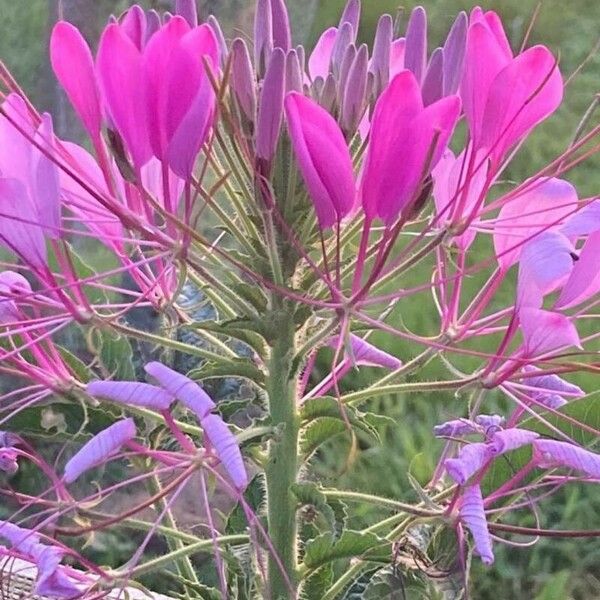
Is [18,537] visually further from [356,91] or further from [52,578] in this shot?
[356,91]

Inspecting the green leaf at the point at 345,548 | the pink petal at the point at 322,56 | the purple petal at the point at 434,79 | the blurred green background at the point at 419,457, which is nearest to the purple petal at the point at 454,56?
the purple petal at the point at 434,79

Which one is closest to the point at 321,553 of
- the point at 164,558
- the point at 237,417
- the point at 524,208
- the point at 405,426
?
the point at 164,558

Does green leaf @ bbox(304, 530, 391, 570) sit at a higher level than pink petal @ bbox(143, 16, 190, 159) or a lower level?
lower

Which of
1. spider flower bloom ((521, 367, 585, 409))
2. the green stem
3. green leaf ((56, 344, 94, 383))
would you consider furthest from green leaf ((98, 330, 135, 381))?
spider flower bloom ((521, 367, 585, 409))

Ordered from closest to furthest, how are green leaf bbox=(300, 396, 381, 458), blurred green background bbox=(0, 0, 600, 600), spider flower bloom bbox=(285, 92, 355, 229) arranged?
1. spider flower bloom bbox=(285, 92, 355, 229)
2. green leaf bbox=(300, 396, 381, 458)
3. blurred green background bbox=(0, 0, 600, 600)

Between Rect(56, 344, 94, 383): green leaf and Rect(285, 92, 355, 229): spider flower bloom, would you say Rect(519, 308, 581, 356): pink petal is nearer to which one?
Rect(285, 92, 355, 229): spider flower bloom

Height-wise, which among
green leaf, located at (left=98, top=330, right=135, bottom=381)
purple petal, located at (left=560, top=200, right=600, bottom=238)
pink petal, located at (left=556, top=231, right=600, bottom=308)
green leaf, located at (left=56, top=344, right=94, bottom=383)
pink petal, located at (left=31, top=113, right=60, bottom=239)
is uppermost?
purple petal, located at (left=560, top=200, right=600, bottom=238)

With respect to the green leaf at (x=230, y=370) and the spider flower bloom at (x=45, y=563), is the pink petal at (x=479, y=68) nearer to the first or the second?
the green leaf at (x=230, y=370)
